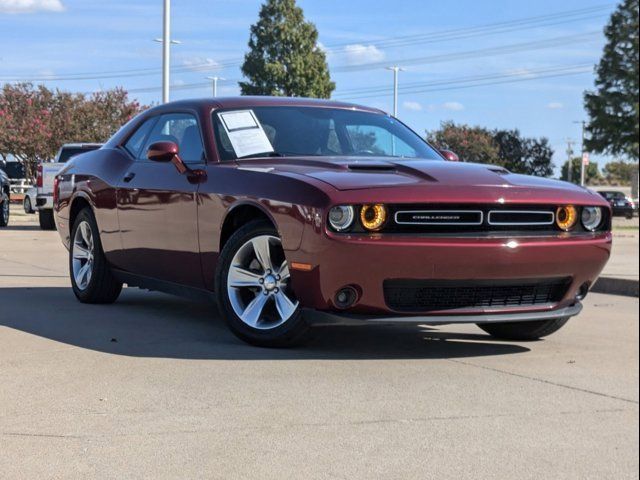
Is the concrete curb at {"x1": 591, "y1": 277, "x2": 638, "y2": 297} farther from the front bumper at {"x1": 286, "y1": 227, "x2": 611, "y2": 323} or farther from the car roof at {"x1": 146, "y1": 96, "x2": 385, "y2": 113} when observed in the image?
the front bumper at {"x1": 286, "y1": 227, "x2": 611, "y2": 323}

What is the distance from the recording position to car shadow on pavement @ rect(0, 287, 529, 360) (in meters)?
4.95

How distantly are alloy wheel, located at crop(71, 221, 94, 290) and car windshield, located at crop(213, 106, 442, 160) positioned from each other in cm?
187

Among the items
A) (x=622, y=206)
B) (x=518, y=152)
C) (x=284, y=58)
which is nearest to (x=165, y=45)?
(x=622, y=206)

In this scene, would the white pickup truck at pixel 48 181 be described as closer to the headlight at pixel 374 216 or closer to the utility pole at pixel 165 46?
the utility pole at pixel 165 46

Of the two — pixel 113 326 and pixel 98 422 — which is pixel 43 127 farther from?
pixel 98 422

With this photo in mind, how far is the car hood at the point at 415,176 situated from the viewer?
14.7ft

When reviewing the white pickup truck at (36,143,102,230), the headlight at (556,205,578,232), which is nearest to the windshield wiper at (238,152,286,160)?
the headlight at (556,205,578,232)

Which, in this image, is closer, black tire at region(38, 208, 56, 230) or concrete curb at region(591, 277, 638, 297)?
concrete curb at region(591, 277, 638, 297)

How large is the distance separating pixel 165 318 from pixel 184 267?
796 mm

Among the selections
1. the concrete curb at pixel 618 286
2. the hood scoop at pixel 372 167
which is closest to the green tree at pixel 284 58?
the concrete curb at pixel 618 286

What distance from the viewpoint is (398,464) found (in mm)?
3041

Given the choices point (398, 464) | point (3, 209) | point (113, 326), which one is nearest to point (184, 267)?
point (113, 326)

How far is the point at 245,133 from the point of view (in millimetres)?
5656

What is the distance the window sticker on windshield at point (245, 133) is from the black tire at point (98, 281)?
1706 millimetres
